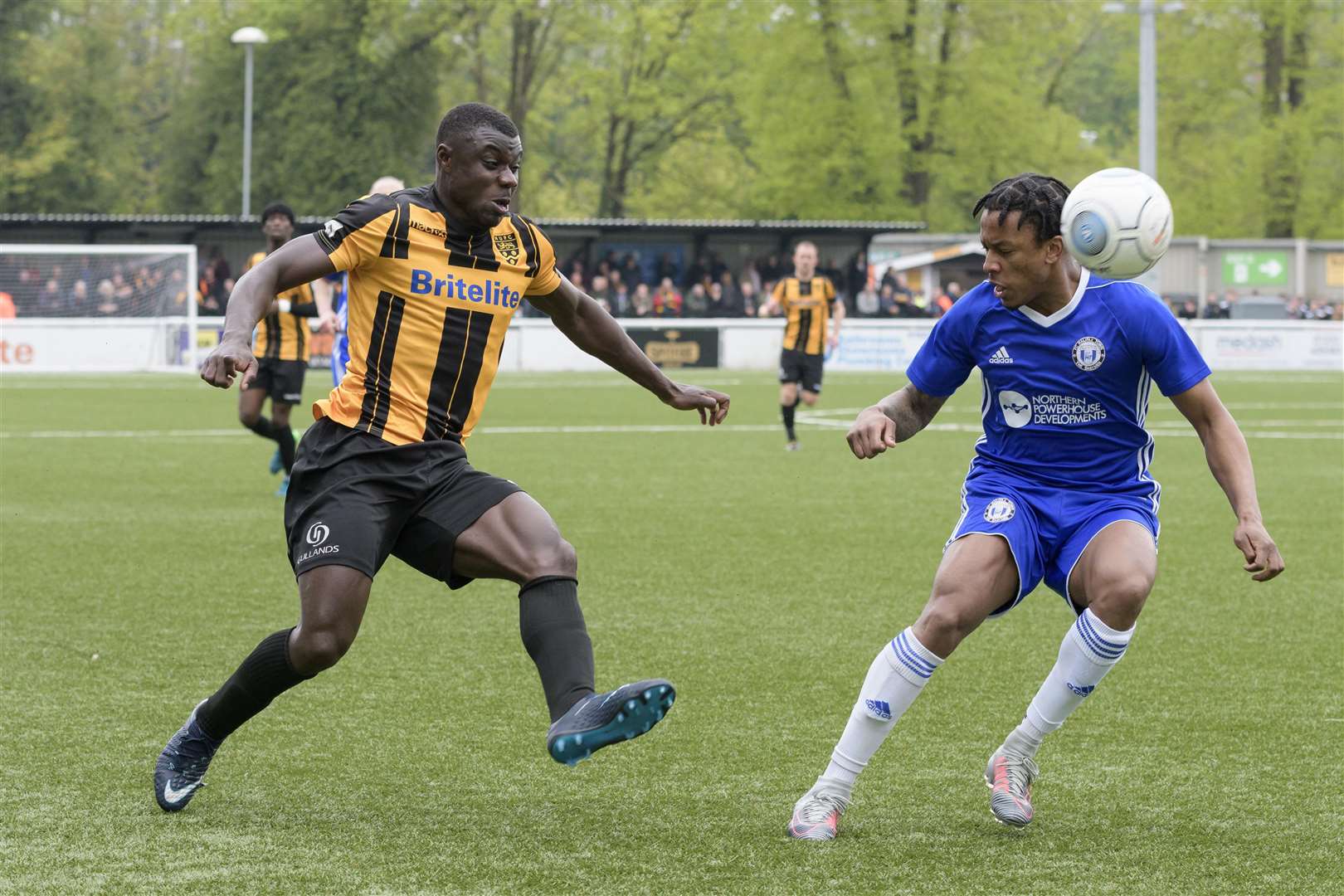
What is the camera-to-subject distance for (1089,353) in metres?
5.11

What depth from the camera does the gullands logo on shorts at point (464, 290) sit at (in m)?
5.14

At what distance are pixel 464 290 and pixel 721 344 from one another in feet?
104

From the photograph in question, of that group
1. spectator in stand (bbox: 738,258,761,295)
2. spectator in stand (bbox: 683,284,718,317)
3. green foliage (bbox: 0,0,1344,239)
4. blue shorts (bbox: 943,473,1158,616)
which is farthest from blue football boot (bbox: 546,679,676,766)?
green foliage (bbox: 0,0,1344,239)

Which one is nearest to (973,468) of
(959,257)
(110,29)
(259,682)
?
(259,682)

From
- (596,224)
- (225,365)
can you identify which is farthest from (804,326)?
(596,224)

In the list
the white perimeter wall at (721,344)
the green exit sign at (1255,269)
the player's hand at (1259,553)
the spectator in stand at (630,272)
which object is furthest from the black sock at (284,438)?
the green exit sign at (1255,269)

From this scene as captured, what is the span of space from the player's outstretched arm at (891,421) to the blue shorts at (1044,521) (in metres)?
0.28

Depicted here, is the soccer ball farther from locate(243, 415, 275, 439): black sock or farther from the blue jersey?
locate(243, 415, 275, 439): black sock

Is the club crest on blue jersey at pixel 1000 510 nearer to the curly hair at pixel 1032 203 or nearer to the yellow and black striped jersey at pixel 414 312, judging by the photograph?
the curly hair at pixel 1032 203

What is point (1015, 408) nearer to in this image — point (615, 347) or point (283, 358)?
point (615, 347)

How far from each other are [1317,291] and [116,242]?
35.2 metres

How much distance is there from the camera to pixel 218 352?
4488 mm

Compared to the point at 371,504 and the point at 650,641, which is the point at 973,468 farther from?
the point at 650,641

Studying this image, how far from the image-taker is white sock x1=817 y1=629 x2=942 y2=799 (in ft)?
16.4
